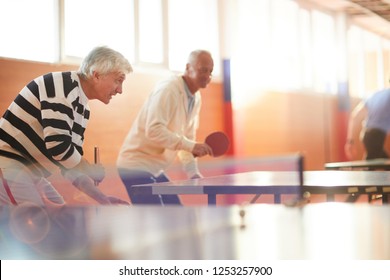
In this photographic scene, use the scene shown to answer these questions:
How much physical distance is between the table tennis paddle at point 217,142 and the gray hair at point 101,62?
0.85m

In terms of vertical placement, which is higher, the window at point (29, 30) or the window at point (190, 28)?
the window at point (190, 28)

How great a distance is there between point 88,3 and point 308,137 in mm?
3655

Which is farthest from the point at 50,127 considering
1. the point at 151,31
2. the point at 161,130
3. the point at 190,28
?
the point at 190,28

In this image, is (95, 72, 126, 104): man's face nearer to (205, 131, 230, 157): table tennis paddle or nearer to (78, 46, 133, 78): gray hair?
(78, 46, 133, 78): gray hair

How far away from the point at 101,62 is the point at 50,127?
0.28m

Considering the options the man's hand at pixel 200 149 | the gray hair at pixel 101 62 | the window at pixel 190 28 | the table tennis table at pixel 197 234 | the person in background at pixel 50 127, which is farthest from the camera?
the window at pixel 190 28

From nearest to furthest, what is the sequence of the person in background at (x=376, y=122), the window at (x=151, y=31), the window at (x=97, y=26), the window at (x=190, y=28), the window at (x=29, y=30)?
the window at (x=29, y=30), the window at (x=97, y=26), the window at (x=151, y=31), the window at (x=190, y=28), the person in background at (x=376, y=122)

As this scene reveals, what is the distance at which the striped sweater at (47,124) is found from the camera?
85.2 inches

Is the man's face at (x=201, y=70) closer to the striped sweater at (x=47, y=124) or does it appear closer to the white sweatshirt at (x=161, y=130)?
the white sweatshirt at (x=161, y=130)

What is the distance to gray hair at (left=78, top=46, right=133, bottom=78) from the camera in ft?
7.61

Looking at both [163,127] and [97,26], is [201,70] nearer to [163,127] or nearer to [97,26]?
[163,127]

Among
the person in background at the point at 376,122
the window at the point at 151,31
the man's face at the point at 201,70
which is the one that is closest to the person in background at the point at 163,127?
the man's face at the point at 201,70

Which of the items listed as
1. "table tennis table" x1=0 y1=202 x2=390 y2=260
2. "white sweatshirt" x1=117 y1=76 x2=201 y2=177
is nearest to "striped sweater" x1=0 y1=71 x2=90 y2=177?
"table tennis table" x1=0 y1=202 x2=390 y2=260

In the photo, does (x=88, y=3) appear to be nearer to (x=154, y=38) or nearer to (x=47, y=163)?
(x=154, y=38)
